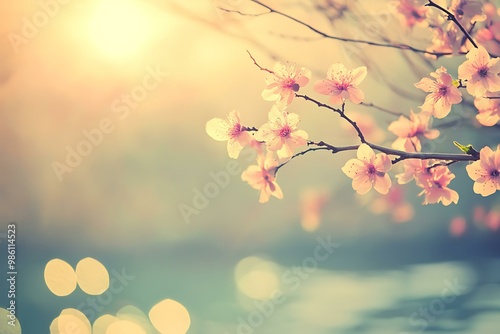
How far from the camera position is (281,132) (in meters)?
0.92

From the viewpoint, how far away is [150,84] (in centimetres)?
161

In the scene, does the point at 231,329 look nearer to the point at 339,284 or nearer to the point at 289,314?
the point at 289,314

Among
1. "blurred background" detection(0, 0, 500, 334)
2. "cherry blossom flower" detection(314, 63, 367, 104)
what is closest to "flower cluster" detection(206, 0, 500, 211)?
"cherry blossom flower" detection(314, 63, 367, 104)

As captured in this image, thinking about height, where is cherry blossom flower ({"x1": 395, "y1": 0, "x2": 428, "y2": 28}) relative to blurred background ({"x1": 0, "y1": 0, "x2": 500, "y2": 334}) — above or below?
above

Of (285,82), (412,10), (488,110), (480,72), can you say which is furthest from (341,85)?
(412,10)

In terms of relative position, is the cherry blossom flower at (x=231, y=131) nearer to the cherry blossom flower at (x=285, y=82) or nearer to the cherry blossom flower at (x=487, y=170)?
the cherry blossom flower at (x=285, y=82)

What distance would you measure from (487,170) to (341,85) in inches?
10.7

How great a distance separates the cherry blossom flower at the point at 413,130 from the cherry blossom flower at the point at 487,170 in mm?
235

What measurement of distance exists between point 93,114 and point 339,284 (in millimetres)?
912

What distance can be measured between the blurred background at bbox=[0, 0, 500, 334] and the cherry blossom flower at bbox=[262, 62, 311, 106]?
2.08 feet

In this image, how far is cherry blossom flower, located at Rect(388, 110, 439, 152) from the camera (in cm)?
110

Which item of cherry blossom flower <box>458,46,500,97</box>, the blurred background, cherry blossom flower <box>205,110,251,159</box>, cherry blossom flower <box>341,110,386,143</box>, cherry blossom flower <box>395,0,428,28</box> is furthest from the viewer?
cherry blossom flower <box>341,110,386,143</box>

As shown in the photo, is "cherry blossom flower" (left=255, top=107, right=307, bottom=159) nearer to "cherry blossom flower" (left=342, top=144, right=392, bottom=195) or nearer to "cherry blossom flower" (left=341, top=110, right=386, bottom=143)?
"cherry blossom flower" (left=342, top=144, right=392, bottom=195)

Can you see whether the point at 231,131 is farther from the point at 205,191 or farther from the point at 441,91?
the point at 205,191
